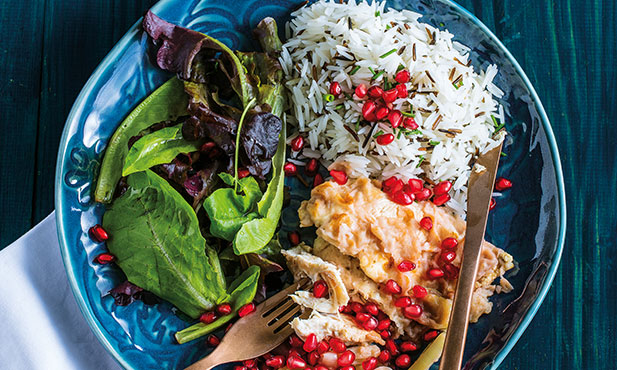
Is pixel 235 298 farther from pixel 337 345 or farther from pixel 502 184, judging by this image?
pixel 502 184

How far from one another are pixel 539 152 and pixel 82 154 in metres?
2.66

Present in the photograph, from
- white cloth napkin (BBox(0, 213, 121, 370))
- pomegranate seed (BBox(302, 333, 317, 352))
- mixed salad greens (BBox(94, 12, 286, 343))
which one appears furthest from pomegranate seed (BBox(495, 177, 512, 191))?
white cloth napkin (BBox(0, 213, 121, 370))

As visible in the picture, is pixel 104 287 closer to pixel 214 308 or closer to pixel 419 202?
pixel 214 308

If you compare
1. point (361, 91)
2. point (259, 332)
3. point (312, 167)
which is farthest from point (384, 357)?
point (361, 91)

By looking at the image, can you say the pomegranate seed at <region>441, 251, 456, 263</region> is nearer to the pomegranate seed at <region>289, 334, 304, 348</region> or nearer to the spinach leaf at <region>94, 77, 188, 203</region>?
the pomegranate seed at <region>289, 334, 304, 348</region>

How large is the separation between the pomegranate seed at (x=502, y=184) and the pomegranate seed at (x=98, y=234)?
2.31 m

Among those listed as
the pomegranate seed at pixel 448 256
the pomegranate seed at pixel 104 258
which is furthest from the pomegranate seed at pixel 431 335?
the pomegranate seed at pixel 104 258

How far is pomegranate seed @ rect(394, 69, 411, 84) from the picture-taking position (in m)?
2.98

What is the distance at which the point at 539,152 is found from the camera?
3.19m

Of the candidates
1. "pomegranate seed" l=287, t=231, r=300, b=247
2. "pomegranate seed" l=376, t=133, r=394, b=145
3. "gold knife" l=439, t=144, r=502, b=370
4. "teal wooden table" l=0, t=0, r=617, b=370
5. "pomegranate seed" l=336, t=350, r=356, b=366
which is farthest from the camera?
"teal wooden table" l=0, t=0, r=617, b=370

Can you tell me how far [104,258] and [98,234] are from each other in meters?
0.14

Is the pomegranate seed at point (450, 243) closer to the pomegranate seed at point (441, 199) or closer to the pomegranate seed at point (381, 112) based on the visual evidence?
the pomegranate seed at point (441, 199)

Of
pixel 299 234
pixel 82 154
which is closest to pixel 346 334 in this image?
pixel 299 234

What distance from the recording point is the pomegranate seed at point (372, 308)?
303 centimetres
